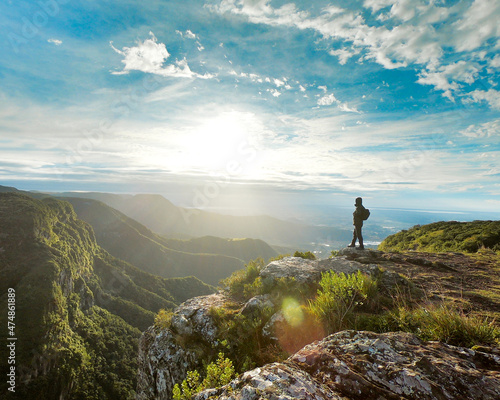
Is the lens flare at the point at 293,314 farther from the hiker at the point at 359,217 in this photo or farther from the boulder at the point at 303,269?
the hiker at the point at 359,217

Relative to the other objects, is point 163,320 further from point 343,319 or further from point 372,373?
point 372,373

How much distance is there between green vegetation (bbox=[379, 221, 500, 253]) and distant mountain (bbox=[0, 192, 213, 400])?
300 ft

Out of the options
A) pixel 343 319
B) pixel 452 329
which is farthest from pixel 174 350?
pixel 452 329

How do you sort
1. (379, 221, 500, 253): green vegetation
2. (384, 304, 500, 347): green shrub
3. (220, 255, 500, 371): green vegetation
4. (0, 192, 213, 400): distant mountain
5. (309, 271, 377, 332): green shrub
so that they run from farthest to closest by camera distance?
(0, 192, 213, 400): distant mountain → (379, 221, 500, 253): green vegetation → (309, 271, 377, 332): green shrub → (220, 255, 500, 371): green vegetation → (384, 304, 500, 347): green shrub

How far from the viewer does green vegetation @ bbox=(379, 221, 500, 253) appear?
21.1 metres

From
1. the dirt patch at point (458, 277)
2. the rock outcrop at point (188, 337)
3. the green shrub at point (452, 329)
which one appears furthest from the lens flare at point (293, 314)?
the dirt patch at point (458, 277)

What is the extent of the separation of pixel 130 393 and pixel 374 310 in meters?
128

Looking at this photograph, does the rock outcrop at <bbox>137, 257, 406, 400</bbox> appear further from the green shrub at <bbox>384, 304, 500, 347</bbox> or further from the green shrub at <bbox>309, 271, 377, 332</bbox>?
the green shrub at <bbox>384, 304, 500, 347</bbox>

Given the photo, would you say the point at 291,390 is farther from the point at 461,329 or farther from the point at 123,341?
the point at 123,341

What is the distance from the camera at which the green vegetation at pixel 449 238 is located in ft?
69.3

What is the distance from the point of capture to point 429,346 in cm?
448

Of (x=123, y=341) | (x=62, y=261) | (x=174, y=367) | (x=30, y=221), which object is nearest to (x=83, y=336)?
(x=123, y=341)

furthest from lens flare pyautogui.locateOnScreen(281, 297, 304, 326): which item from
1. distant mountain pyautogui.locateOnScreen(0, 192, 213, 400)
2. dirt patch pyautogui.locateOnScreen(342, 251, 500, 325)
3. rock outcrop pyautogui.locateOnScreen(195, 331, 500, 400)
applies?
distant mountain pyautogui.locateOnScreen(0, 192, 213, 400)

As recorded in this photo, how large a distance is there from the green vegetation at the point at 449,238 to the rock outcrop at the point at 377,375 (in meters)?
19.9
